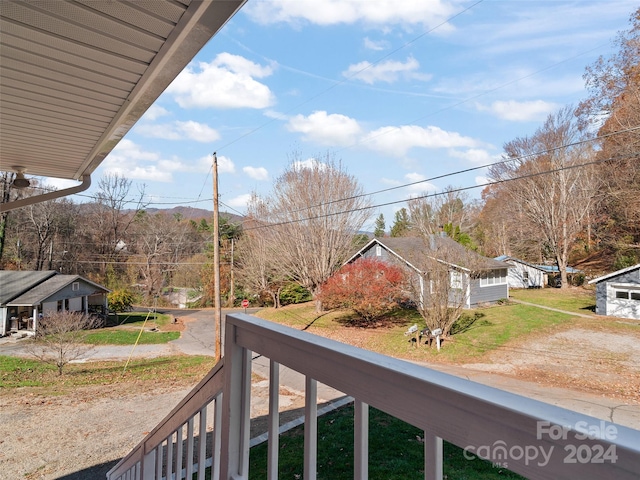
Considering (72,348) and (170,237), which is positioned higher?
(170,237)

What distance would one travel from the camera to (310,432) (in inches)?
24.5

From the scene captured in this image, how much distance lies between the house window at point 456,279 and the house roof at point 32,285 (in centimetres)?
1233

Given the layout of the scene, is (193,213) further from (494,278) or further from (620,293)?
(620,293)

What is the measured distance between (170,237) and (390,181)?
11977 mm

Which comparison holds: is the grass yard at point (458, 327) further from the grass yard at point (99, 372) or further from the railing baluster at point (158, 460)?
the railing baluster at point (158, 460)

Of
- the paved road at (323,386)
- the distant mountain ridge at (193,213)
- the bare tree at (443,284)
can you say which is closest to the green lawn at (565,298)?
the bare tree at (443,284)

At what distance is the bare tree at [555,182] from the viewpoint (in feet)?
33.5

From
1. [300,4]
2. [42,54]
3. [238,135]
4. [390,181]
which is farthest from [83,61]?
[238,135]

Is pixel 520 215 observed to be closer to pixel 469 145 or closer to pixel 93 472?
pixel 469 145

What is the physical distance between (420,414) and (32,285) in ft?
49.7

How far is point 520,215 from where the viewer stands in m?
14.0

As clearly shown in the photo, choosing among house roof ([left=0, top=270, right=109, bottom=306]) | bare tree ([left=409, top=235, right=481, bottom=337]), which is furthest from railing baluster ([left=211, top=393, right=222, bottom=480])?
house roof ([left=0, top=270, right=109, bottom=306])

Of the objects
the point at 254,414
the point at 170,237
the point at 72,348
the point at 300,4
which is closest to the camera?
the point at 254,414

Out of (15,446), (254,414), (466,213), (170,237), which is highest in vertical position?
(466,213)
